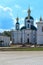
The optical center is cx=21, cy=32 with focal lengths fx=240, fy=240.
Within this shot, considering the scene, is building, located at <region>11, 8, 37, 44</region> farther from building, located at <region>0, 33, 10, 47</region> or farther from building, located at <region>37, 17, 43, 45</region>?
building, located at <region>0, 33, 10, 47</region>

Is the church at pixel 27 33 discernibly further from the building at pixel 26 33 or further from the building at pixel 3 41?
the building at pixel 3 41

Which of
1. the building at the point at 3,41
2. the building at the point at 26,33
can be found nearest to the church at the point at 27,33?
the building at the point at 26,33

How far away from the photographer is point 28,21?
8556 cm

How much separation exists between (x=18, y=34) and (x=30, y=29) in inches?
218

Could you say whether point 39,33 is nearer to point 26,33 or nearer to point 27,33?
point 27,33

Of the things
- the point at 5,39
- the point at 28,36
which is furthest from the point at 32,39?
the point at 5,39

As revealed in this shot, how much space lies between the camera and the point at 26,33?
271 ft

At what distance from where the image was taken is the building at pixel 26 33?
82.2m

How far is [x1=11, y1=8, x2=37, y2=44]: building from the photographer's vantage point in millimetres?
82188

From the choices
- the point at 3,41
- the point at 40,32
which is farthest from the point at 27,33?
the point at 3,41

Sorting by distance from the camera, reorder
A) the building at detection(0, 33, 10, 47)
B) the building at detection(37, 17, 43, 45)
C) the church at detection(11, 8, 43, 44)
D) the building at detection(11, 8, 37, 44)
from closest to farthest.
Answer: the building at detection(0, 33, 10, 47) → the building at detection(37, 17, 43, 45) → the church at detection(11, 8, 43, 44) → the building at detection(11, 8, 37, 44)

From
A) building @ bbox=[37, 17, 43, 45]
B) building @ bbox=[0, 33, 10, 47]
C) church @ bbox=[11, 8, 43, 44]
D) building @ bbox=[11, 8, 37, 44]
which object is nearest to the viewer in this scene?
building @ bbox=[0, 33, 10, 47]

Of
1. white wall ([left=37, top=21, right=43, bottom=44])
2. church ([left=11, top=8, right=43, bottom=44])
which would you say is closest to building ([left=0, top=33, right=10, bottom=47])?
white wall ([left=37, top=21, right=43, bottom=44])

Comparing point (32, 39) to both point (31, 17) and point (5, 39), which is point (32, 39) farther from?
point (5, 39)
